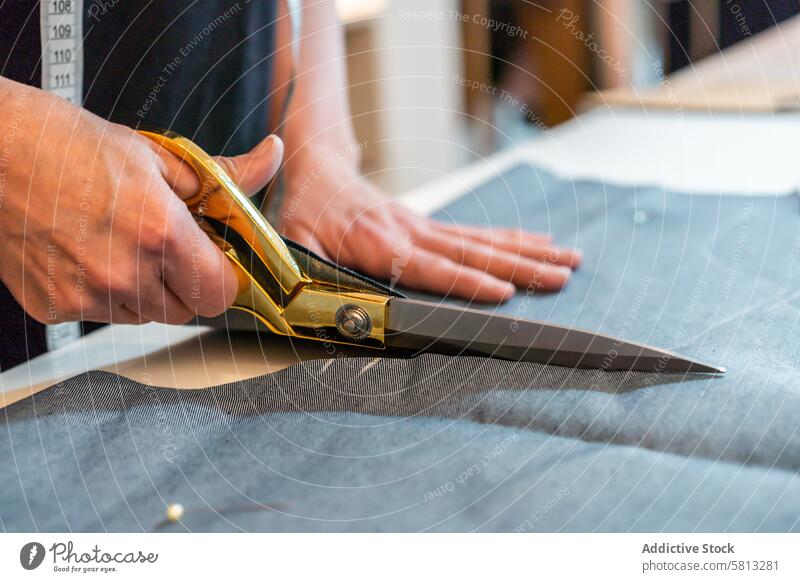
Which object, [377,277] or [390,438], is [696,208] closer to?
[377,277]

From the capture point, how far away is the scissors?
38cm

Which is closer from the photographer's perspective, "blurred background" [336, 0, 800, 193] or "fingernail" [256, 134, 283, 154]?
"fingernail" [256, 134, 283, 154]

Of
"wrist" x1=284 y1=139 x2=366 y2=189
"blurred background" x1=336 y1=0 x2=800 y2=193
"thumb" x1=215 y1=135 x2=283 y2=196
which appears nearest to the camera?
"thumb" x1=215 y1=135 x2=283 y2=196

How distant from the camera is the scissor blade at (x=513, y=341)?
1.22 ft

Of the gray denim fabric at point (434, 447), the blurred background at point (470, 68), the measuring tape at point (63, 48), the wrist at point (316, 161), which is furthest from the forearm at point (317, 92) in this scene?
the blurred background at point (470, 68)

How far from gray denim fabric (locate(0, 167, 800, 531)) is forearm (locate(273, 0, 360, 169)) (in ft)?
0.95

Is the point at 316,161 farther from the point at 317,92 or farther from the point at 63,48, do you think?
the point at 63,48

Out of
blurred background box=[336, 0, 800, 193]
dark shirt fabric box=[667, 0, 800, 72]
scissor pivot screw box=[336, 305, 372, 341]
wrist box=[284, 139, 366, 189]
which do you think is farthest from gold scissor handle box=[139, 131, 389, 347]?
blurred background box=[336, 0, 800, 193]

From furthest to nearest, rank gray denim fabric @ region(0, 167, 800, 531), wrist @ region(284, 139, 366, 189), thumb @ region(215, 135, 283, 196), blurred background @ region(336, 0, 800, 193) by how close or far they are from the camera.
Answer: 1. blurred background @ region(336, 0, 800, 193)
2. wrist @ region(284, 139, 366, 189)
3. thumb @ region(215, 135, 283, 196)
4. gray denim fabric @ region(0, 167, 800, 531)

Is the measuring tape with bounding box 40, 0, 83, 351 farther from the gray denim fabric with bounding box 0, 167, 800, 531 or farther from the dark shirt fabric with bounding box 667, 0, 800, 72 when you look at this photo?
the dark shirt fabric with bounding box 667, 0, 800, 72

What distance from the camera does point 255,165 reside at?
0.41 metres

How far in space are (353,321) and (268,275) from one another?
5cm

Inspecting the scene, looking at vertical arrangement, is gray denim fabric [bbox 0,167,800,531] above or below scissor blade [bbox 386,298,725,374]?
below
